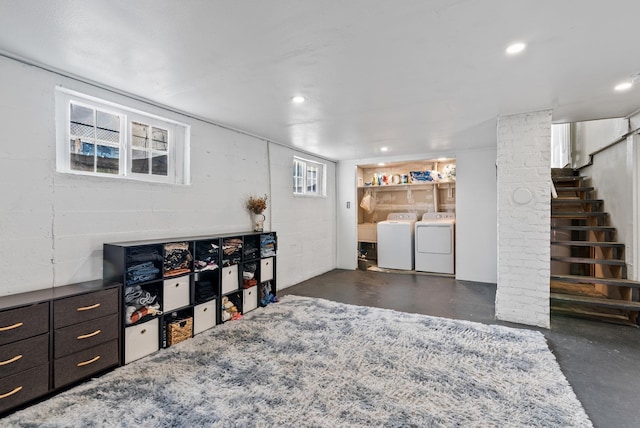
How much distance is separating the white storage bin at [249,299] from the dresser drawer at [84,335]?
145 centimetres

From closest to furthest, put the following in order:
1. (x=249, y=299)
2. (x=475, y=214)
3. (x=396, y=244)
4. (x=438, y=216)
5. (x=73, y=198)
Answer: (x=73, y=198) → (x=249, y=299) → (x=475, y=214) → (x=396, y=244) → (x=438, y=216)

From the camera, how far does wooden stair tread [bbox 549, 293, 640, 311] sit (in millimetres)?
3283

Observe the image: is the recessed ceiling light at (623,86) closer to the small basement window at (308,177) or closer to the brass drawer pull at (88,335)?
the small basement window at (308,177)

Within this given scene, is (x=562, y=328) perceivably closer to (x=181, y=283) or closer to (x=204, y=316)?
(x=204, y=316)

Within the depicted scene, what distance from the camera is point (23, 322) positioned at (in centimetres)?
187

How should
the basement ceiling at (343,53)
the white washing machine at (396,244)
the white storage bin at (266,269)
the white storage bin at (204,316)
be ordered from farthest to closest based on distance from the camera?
the white washing machine at (396,244), the white storage bin at (266,269), the white storage bin at (204,316), the basement ceiling at (343,53)

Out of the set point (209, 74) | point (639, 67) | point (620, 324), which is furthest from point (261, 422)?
point (620, 324)

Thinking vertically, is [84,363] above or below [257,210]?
below

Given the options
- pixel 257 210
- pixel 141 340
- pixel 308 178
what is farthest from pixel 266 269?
→ pixel 308 178

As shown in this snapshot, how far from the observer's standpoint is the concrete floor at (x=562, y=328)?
202cm

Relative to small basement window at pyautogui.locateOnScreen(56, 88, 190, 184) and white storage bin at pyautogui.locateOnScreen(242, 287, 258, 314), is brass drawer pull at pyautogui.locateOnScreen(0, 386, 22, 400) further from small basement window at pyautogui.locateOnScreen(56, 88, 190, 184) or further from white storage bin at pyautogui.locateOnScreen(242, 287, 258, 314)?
white storage bin at pyautogui.locateOnScreen(242, 287, 258, 314)

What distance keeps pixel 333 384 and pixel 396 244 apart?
4437 mm

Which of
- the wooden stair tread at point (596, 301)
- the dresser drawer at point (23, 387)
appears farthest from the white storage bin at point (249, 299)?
the wooden stair tread at point (596, 301)

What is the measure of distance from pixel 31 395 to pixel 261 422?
4.85ft
